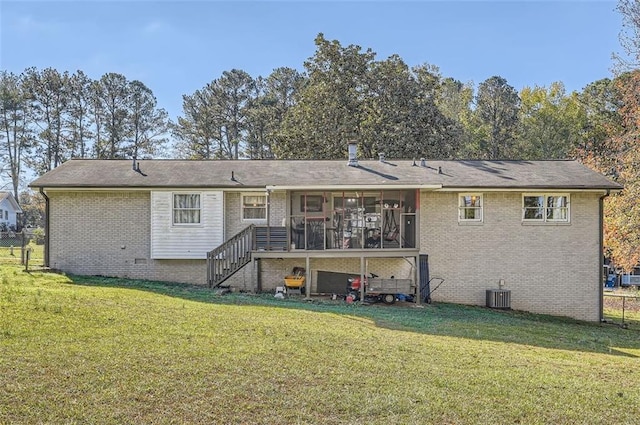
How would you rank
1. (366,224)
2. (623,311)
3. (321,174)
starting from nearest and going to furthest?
1. (366,224)
2. (623,311)
3. (321,174)

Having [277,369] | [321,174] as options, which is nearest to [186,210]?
[321,174]

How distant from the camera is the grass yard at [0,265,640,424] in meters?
4.99

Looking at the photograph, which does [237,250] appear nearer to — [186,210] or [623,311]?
[186,210]

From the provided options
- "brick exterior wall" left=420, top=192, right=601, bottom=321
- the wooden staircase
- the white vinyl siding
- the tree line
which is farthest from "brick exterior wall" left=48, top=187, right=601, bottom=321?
the tree line

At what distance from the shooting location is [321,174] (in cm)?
1653

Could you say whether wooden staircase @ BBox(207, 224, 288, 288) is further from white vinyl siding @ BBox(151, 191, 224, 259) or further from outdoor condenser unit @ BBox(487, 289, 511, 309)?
outdoor condenser unit @ BBox(487, 289, 511, 309)

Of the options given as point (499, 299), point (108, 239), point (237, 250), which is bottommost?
point (499, 299)

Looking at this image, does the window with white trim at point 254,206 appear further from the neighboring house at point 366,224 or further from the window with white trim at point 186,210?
the window with white trim at point 186,210

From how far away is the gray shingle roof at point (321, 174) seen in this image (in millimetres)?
15602

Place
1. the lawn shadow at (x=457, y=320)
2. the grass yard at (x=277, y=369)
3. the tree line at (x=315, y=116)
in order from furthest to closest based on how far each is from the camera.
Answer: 1. the tree line at (x=315, y=116)
2. the lawn shadow at (x=457, y=320)
3. the grass yard at (x=277, y=369)

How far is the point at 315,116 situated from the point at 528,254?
54.1ft

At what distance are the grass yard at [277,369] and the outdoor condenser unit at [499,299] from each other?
191 inches

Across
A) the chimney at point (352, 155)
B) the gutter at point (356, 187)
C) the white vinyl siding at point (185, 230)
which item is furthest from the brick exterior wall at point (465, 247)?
the chimney at point (352, 155)

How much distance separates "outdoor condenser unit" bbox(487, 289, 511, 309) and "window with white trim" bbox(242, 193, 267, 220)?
7410mm
